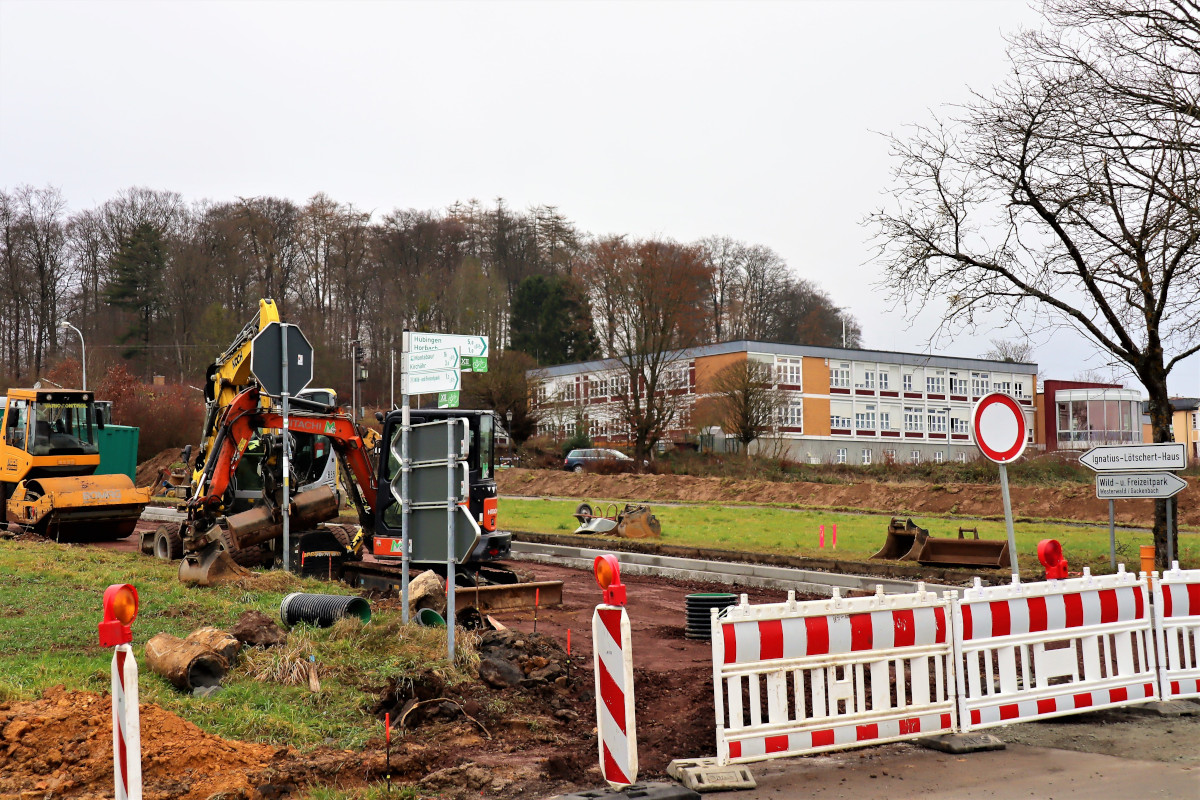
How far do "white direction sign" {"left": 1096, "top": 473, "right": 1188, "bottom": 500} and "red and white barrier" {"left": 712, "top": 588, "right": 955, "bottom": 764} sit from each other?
24.2 ft

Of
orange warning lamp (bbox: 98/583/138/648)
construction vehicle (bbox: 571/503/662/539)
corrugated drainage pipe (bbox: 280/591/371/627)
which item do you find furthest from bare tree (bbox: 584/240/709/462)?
orange warning lamp (bbox: 98/583/138/648)

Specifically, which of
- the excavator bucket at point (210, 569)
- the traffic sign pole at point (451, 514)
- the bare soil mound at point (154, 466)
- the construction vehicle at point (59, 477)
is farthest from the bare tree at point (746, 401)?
the traffic sign pole at point (451, 514)

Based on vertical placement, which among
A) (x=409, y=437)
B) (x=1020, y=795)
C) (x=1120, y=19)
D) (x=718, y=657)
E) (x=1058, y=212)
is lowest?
(x=1020, y=795)

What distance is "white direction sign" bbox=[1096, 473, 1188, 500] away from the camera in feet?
42.3

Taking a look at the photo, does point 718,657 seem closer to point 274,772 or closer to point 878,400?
point 274,772

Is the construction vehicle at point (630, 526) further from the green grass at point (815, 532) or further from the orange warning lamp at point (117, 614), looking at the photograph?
the orange warning lamp at point (117, 614)

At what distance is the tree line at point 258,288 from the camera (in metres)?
60.8

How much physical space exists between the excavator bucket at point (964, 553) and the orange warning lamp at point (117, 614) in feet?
51.9

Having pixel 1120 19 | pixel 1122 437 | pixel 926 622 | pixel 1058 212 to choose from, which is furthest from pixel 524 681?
pixel 1122 437

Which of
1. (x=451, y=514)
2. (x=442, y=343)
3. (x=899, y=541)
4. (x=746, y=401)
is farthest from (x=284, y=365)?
(x=746, y=401)

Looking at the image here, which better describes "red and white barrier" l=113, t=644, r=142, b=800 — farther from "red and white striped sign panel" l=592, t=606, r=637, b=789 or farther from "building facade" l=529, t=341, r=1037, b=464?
"building facade" l=529, t=341, r=1037, b=464

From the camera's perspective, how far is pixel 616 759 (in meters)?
5.84

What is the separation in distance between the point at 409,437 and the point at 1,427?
1764 centimetres

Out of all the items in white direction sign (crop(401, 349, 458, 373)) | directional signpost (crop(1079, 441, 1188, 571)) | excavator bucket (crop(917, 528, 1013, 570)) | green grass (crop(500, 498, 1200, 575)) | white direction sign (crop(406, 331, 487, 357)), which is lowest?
green grass (crop(500, 498, 1200, 575))
